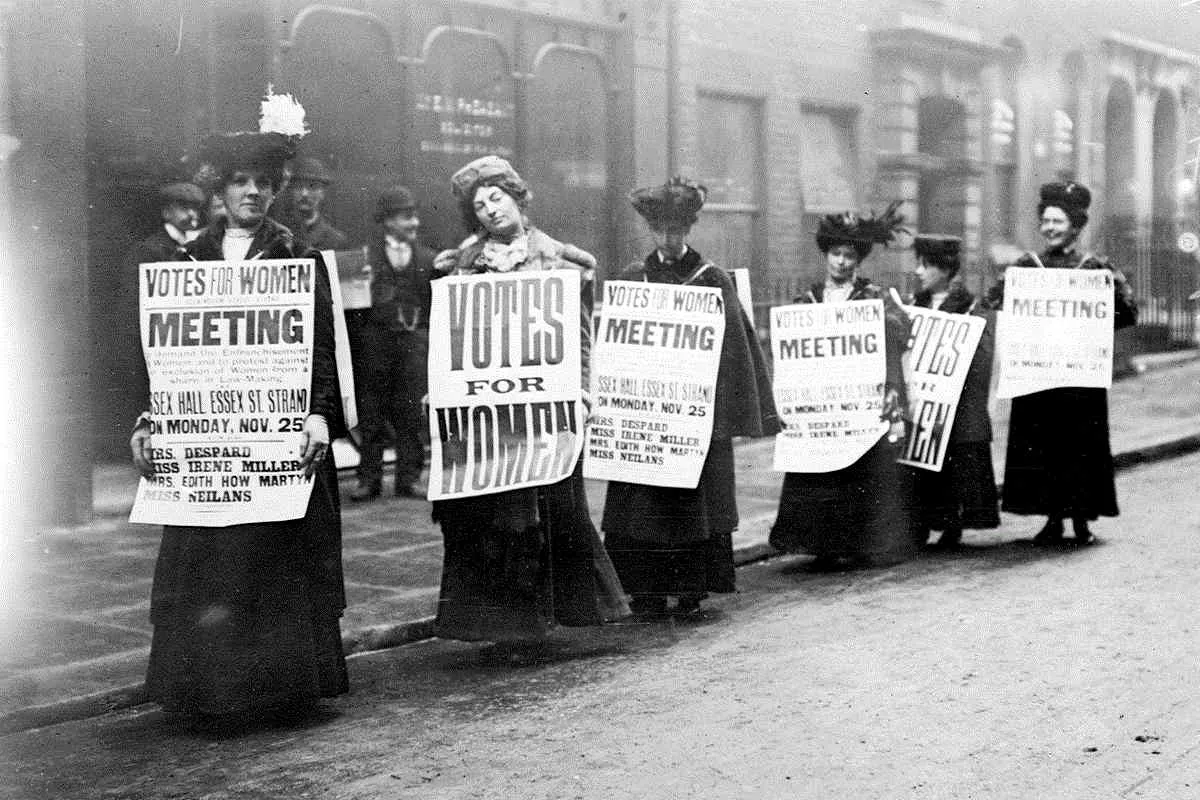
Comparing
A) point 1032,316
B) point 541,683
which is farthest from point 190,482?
point 1032,316

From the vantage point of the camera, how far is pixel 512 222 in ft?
20.8

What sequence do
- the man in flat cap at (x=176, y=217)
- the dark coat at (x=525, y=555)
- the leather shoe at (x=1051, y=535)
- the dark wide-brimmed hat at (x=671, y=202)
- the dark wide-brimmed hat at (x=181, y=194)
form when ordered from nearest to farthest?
the dark coat at (x=525, y=555), the dark wide-brimmed hat at (x=671, y=202), the leather shoe at (x=1051, y=535), the man in flat cap at (x=176, y=217), the dark wide-brimmed hat at (x=181, y=194)

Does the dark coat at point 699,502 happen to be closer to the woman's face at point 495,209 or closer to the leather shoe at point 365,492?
the woman's face at point 495,209

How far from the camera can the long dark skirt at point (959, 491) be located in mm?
9031

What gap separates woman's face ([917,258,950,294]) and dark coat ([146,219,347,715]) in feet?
14.5

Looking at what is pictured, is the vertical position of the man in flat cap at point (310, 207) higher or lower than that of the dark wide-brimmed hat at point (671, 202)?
higher

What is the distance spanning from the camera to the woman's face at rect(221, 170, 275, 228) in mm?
5484

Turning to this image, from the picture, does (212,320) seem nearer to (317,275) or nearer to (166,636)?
(317,275)

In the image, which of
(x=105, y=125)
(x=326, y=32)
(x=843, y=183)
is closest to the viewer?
(x=105, y=125)

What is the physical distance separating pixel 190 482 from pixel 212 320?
523 millimetres

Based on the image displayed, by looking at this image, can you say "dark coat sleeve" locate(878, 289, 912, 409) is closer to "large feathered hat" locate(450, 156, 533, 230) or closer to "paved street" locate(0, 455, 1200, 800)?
"paved street" locate(0, 455, 1200, 800)

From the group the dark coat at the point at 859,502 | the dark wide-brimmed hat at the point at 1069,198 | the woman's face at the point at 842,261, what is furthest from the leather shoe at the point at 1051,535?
the woman's face at the point at 842,261

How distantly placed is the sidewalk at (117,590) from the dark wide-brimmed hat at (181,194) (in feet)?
6.00

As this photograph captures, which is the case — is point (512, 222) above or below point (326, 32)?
below
